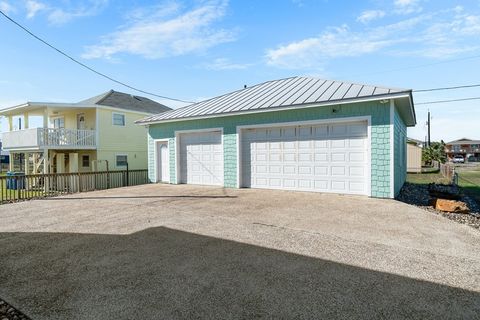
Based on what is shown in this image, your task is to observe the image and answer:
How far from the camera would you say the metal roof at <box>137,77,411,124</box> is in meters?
8.91

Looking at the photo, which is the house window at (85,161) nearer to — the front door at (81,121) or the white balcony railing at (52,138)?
the white balcony railing at (52,138)

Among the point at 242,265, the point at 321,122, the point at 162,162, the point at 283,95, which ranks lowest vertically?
the point at 242,265


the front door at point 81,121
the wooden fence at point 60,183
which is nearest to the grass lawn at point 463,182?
the wooden fence at point 60,183

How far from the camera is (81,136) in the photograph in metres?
17.0

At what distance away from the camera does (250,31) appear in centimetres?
1415

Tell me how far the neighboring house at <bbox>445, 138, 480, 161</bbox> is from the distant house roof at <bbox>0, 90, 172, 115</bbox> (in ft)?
273

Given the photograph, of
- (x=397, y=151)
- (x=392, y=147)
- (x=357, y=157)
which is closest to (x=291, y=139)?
(x=357, y=157)

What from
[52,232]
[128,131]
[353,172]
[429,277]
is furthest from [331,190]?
[128,131]

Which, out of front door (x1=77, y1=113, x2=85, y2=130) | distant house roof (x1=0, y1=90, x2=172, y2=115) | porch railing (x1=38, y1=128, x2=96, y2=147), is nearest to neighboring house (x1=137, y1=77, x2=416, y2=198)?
porch railing (x1=38, y1=128, x2=96, y2=147)

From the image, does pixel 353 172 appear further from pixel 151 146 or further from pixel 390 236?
pixel 151 146

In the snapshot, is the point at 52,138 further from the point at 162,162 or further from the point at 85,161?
the point at 162,162

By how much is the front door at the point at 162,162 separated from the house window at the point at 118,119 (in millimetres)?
6700

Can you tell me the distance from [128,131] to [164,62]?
5647 mm

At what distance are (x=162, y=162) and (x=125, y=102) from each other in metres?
9.15
